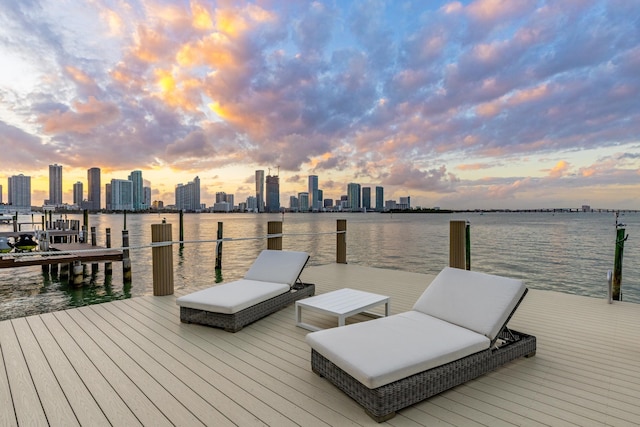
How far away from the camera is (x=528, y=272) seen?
45.8 ft

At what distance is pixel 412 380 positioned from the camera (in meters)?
2.08

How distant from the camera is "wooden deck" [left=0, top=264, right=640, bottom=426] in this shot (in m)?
2.01

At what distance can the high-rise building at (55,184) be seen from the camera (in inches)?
2032

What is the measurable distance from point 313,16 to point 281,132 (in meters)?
9.24

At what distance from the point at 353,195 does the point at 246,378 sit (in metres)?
83.8

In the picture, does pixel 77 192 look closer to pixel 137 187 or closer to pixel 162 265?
pixel 137 187

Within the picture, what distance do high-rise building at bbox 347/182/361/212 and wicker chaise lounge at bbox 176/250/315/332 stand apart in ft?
249

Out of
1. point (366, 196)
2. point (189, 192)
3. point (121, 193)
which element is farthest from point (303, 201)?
point (121, 193)

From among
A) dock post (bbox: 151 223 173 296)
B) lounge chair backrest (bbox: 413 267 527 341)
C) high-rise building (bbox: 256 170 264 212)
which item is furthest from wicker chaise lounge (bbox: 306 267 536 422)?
high-rise building (bbox: 256 170 264 212)

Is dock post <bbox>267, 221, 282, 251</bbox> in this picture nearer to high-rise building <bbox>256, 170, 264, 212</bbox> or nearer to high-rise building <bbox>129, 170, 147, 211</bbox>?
high-rise building <bbox>256, 170, 264, 212</bbox>

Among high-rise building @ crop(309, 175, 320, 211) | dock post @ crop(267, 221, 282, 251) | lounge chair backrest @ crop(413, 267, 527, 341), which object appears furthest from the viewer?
high-rise building @ crop(309, 175, 320, 211)

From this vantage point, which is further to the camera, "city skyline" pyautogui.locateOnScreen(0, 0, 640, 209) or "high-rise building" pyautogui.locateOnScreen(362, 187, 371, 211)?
"high-rise building" pyautogui.locateOnScreen(362, 187, 371, 211)

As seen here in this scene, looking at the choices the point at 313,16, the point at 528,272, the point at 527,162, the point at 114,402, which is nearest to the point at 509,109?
the point at 527,162

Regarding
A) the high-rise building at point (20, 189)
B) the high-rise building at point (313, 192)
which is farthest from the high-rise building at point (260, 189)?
the high-rise building at point (20, 189)
